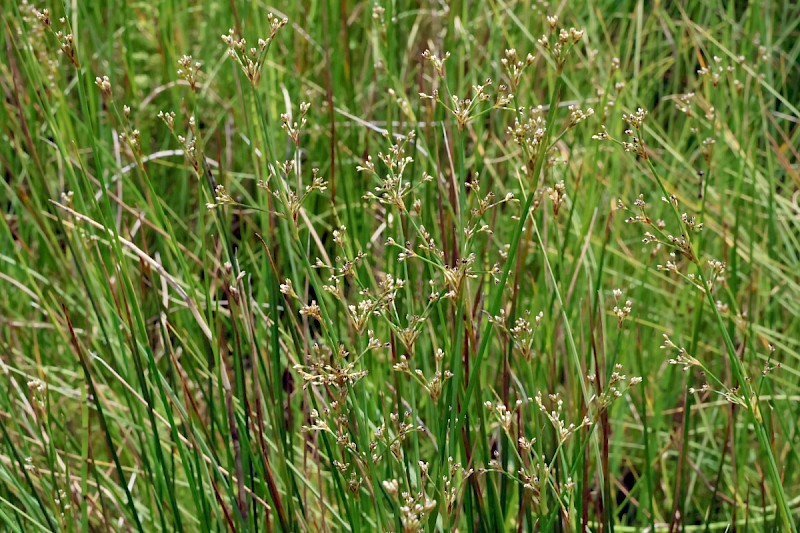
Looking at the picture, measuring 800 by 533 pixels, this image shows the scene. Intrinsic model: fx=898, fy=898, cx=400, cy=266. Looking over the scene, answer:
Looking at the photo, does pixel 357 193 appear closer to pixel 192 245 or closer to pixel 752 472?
pixel 192 245

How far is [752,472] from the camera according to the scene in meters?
2.18

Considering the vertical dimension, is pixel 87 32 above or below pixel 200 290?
above

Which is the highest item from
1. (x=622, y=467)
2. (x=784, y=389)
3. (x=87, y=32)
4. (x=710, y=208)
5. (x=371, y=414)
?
(x=87, y=32)

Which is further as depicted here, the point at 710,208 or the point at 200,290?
the point at 710,208

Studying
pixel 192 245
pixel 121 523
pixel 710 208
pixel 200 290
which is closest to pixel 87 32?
pixel 192 245

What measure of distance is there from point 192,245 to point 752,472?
161 centimetres

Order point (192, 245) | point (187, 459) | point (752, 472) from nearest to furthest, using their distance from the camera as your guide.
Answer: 1. point (187, 459)
2. point (752, 472)
3. point (192, 245)

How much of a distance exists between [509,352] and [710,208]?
1.30m

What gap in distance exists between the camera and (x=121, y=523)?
1627mm

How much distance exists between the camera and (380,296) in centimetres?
97

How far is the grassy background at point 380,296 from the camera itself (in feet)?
3.82

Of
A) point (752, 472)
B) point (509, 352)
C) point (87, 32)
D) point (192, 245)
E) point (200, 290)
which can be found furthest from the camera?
point (87, 32)

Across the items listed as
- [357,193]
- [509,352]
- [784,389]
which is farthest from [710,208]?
[509,352]

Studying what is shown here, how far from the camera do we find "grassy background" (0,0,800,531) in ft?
3.82
